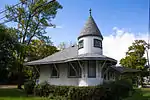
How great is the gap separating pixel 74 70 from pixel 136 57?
90.6ft

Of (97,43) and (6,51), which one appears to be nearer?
(97,43)

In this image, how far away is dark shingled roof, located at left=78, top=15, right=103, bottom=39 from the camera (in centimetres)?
2095

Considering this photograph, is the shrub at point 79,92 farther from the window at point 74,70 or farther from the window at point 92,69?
the window at point 92,69

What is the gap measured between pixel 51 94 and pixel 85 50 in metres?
5.21

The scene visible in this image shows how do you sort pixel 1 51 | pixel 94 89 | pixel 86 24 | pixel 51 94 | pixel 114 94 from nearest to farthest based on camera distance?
pixel 94 89 < pixel 114 94 < pixel 51 94 < pixel 86 24 < pixel 1 51

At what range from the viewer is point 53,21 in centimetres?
3497

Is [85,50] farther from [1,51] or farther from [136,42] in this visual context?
[136,42]

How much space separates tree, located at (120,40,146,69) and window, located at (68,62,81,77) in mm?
26094

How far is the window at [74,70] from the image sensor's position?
20.7m

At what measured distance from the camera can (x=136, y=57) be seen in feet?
149

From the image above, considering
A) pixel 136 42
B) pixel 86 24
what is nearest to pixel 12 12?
pixel 86 24

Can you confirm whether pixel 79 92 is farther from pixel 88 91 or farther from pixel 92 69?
pixel 92 69

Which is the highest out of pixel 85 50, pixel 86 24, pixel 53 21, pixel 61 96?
pixel 53 21

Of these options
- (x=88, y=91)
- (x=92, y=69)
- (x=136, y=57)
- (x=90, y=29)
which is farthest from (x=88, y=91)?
(x=136, y=57)
